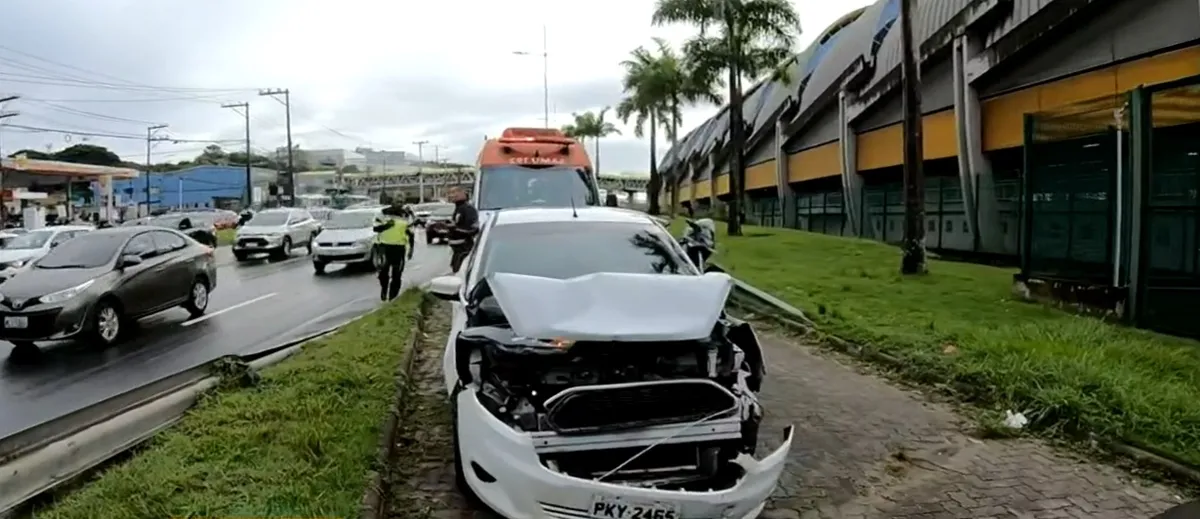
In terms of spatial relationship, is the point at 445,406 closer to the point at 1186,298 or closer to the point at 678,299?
the point at 678,299

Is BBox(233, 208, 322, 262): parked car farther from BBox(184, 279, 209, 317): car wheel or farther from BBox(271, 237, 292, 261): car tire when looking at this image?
BBox(184, 279, 209, 317): car wheel

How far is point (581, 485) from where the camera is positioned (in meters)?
3.85

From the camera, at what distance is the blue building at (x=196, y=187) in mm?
83688

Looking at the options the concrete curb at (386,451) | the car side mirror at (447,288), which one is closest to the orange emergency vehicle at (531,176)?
the concrete curb at (386,451)

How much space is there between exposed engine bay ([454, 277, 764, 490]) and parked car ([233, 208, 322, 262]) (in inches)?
842

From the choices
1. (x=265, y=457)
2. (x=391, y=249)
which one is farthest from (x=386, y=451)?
(x=391, y=249)

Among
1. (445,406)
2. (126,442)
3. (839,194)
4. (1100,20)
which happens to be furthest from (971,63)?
(126,442)

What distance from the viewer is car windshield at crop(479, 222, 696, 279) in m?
5.99

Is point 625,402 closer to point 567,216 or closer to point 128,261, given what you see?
point 567,216

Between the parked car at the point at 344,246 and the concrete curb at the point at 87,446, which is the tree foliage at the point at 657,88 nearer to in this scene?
the parked car at the point at 344,246

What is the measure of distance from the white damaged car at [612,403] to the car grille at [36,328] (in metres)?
7.28

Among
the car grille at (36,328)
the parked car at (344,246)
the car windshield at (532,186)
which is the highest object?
the car windshield at (532,186)

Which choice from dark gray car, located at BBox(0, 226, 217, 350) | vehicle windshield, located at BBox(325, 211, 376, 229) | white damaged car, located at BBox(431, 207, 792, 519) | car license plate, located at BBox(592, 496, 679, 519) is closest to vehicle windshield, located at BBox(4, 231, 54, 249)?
vehicle windshield, located at BBox(325, 211, 376, 229)

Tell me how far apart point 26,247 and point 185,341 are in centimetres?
1275
